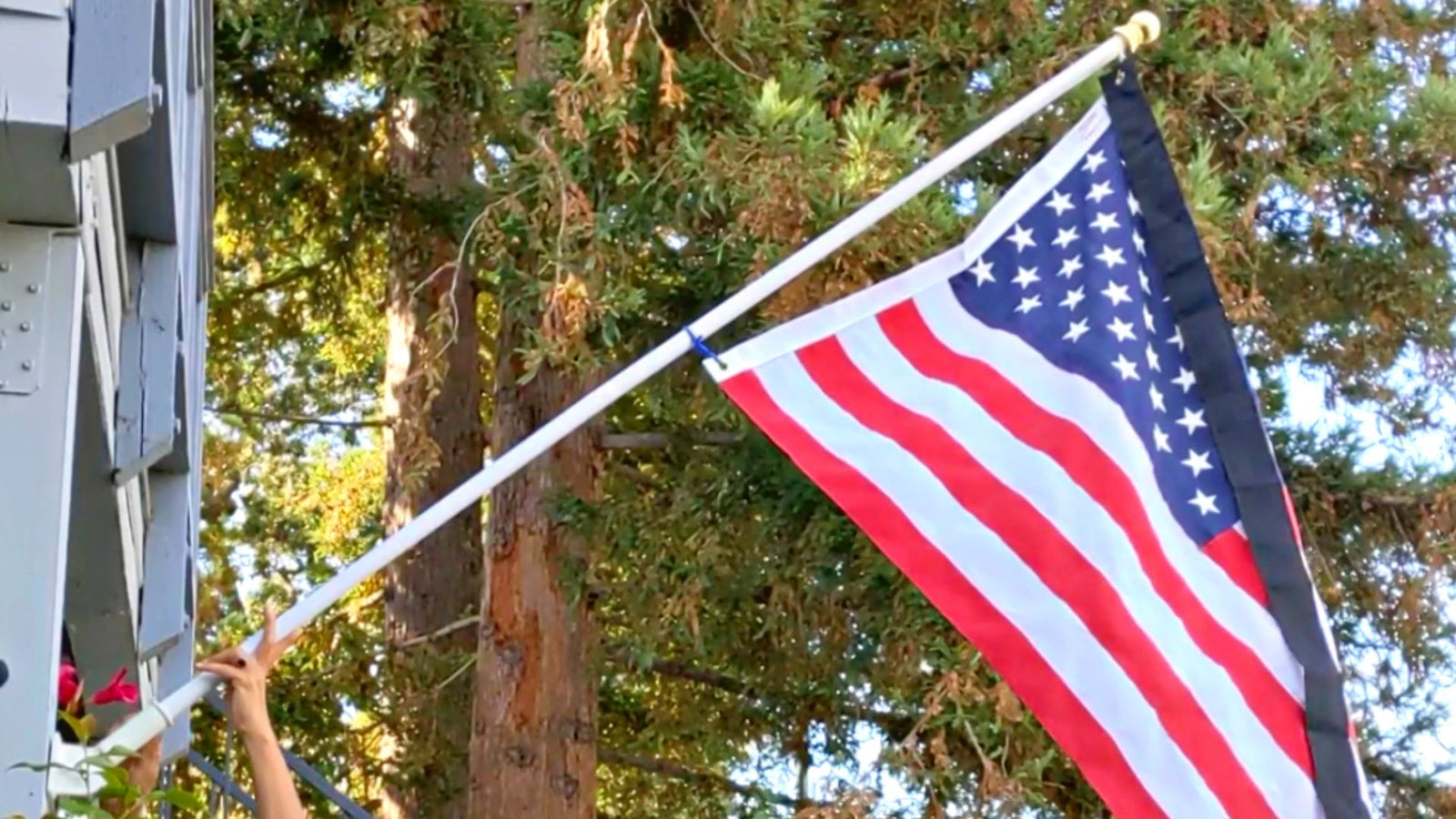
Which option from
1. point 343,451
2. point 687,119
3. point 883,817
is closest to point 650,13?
point 687,119

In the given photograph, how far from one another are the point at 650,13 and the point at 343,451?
9.07m

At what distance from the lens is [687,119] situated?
31.3 ft

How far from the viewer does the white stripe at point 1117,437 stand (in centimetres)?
473

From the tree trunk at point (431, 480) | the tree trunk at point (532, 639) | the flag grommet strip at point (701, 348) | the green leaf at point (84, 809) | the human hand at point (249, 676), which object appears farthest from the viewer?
the tree trunk at point (431, 480)

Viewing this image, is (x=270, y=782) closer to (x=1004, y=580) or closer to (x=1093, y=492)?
(x=1004, y=580)

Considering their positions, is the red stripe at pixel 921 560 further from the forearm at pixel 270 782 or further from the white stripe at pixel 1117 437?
the forearm at pixel 270 782

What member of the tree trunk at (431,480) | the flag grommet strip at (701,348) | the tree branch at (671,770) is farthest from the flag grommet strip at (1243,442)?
the tree branch at (671,770)

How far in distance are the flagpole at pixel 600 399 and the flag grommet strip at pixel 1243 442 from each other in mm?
216

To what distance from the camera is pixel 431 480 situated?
1312 cm

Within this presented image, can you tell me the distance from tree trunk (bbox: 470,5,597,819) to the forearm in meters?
7.78

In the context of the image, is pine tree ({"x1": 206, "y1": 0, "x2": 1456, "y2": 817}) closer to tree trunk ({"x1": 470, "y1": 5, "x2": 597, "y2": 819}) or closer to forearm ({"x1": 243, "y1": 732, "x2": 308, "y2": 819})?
tree trunk ({"x1": 470, "y1": 5, "x2": 597, "y2": 819})

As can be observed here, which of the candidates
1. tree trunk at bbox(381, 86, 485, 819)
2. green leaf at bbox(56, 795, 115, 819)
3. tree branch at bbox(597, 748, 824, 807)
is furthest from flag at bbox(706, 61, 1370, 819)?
tree branch at bbox(597, 748, 824, 807)

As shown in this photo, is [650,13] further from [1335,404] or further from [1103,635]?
[1103,635]

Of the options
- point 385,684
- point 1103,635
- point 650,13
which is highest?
point 650,13
